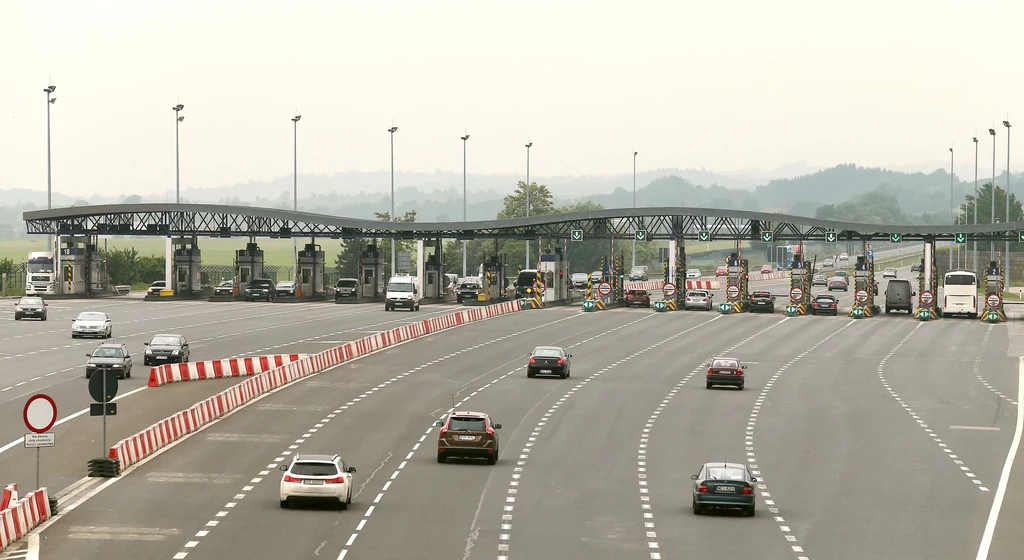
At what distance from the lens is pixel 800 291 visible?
326ft

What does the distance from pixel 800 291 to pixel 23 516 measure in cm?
7950

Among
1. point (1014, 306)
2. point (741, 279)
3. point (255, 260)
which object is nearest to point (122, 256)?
point (255, 260)

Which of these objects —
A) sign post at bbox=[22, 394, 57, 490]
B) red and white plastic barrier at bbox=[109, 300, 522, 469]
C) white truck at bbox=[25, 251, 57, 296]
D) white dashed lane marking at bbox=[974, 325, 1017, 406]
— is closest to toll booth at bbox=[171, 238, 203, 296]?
white truck at bbox=[25, 251, 57, 296]

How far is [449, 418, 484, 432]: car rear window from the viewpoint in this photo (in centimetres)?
3494

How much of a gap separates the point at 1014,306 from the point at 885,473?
89520mm

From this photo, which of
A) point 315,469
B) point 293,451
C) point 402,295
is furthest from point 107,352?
point 402,295

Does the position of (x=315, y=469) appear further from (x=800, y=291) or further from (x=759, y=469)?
(x=800, y=291)

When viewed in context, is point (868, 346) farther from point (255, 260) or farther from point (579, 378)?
point (255, 260)

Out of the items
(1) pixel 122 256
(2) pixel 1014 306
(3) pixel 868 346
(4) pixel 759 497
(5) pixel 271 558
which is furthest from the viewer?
(1) pixel 122 256

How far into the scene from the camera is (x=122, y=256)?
16175 centimetres

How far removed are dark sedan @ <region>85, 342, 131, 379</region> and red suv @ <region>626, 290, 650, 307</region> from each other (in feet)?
187

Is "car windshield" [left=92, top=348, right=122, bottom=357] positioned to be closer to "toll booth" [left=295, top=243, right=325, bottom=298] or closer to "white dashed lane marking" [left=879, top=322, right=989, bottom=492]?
"white dashed lane marking" [left=879, top=322, right=989, bottom=492]

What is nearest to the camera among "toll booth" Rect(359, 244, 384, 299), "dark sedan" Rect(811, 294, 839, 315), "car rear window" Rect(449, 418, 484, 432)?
"car rear window" Rect(449, 418, 484, 432)

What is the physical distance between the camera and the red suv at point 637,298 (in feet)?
342
